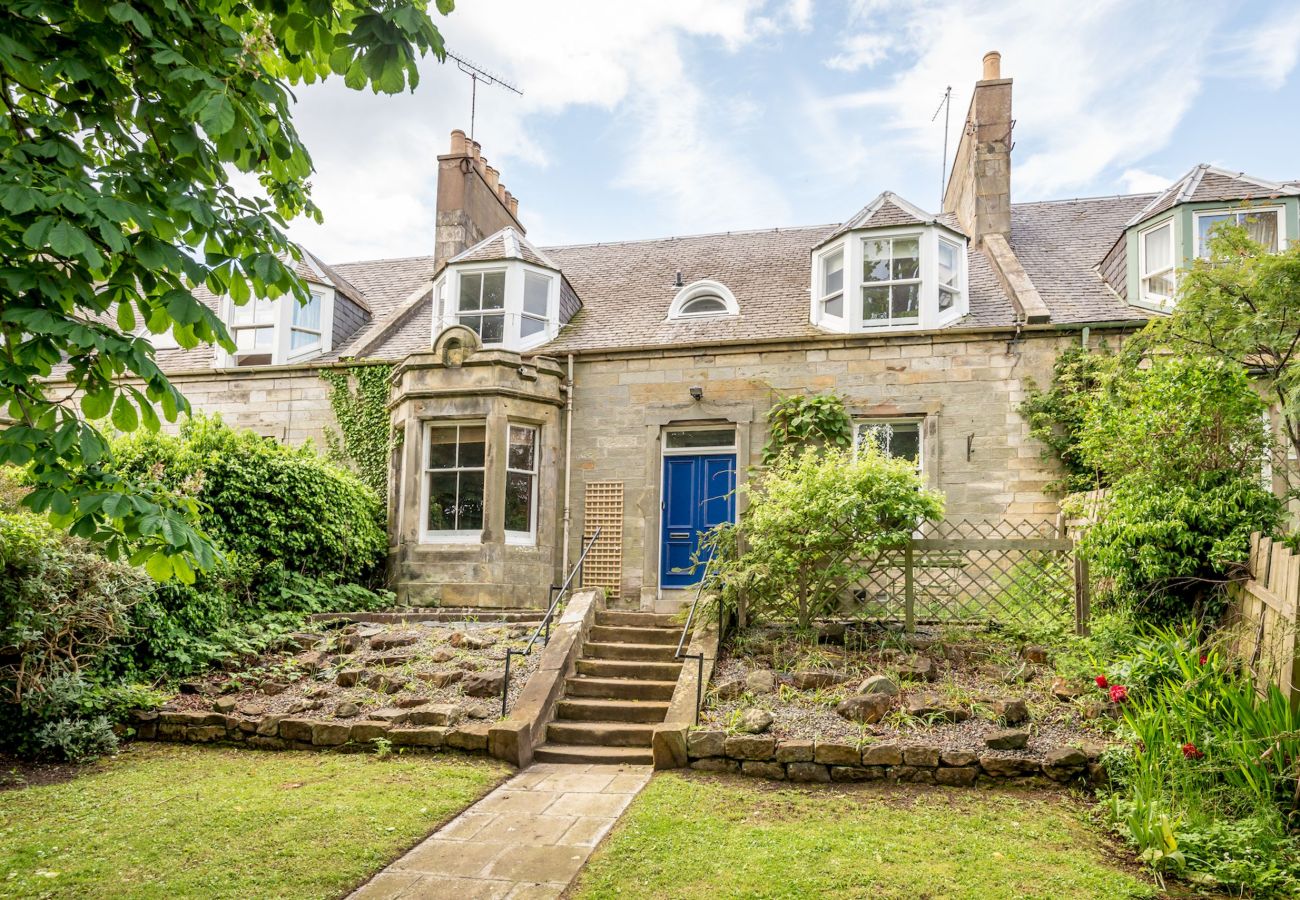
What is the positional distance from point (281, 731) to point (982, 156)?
1407 centimetres

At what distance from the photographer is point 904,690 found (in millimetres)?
8391

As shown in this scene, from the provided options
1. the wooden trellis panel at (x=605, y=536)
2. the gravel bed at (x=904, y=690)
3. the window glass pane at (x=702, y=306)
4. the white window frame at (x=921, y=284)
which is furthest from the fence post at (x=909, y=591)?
the window glass pane at (x=702, y=306)

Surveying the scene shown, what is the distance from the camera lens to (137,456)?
10906 millimetres

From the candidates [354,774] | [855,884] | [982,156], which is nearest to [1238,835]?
[855,884]

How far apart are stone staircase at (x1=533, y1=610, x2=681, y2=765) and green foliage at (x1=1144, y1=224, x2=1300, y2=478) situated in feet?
18.8

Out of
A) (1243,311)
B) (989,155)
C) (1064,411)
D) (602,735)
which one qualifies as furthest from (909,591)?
(989,155)

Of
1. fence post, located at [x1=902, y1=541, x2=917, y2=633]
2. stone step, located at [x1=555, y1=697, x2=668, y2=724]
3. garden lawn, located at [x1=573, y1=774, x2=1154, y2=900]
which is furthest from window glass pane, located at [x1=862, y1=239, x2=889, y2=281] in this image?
garden lawn, located at [x1=573, y1=774, x2=1154, y2=900]

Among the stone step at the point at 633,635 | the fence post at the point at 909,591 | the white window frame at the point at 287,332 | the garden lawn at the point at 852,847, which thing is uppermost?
the white window frame at the point at 287,332

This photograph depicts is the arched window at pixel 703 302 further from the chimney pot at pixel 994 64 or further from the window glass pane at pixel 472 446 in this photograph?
the chimney pot at pixel 994 64

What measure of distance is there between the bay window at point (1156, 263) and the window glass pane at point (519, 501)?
9.79m

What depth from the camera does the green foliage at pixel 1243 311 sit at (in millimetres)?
7199

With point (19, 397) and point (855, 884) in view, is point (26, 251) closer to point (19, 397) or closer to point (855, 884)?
point (19, 397)

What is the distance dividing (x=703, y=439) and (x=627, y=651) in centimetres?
491

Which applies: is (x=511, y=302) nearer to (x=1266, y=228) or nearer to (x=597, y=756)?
(x=597, y=756)
